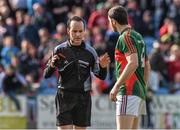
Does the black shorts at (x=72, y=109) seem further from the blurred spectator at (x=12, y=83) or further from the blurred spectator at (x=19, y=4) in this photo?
the blurred spectator at (x=19, y=4)

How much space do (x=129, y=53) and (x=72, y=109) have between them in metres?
1.14

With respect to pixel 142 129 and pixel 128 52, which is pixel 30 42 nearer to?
pixel 142 129

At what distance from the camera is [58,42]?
1773 centimetres

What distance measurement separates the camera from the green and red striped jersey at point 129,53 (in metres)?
8.85

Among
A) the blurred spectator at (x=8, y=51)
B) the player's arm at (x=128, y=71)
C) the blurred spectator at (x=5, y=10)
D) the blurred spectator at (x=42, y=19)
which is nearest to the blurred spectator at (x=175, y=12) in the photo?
the blurred spectator at (x=42, y=19)

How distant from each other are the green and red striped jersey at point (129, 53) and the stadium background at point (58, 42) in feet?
25.3

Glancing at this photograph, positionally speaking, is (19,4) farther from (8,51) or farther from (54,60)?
(54,60)

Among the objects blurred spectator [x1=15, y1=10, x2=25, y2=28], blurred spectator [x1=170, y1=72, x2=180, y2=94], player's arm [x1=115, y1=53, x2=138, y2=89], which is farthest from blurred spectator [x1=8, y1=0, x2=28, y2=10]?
player's arm [x1=115, y1=53, x2=138, y2=89]

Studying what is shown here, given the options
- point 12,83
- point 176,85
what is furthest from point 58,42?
point 176,85

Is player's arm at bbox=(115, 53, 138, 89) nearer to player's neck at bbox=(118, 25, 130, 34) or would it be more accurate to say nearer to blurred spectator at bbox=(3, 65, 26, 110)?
player's neck at bbox=(118, 25, 130, 34)

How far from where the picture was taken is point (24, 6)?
21297 millimetres

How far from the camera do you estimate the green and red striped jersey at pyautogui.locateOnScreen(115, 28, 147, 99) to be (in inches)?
348

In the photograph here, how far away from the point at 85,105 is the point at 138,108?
2.45 feet

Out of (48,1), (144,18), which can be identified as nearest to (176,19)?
(144,18)
